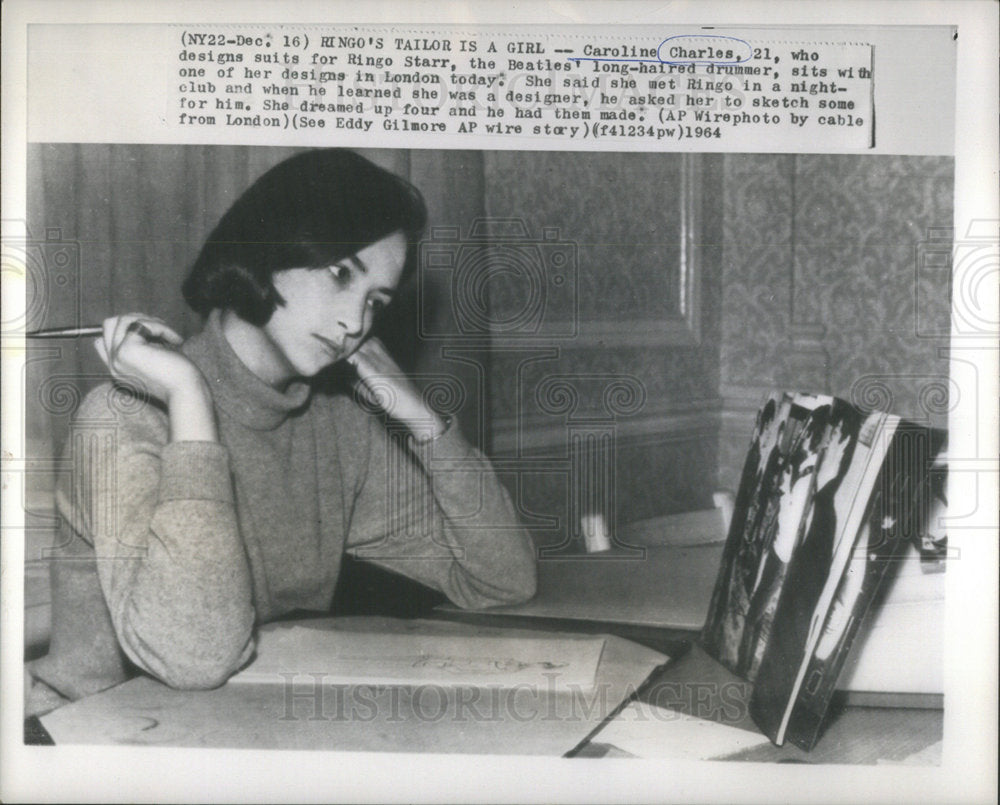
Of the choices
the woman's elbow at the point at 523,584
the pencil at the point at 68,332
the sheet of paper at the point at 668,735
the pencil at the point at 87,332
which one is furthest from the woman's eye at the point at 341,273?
the sheet of paper at the point at 668,735

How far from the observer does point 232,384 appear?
175 cm

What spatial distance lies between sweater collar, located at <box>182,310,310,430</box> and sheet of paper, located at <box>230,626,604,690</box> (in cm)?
38

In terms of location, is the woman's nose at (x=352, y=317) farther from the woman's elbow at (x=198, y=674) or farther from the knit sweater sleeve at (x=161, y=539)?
the woman's elbow at (x=198, y=674)

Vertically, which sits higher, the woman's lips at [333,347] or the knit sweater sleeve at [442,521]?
the woman's lips at [333,347]

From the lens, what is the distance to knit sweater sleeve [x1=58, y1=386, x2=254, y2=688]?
170 centimetres

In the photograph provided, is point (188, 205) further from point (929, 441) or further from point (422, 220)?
point (929, 441)

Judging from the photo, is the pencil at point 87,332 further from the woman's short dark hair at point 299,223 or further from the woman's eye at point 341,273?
the woman's eye at point 341,273

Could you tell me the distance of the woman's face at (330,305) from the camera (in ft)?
5.75

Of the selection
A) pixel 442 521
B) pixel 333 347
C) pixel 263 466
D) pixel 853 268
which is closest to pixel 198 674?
pixel 263 466

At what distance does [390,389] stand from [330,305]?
18cm

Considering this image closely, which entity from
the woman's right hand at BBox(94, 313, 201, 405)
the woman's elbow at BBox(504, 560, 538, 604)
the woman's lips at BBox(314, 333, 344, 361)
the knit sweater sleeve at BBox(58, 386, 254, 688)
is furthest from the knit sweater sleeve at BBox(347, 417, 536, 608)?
the woman's right hand at BBox(94, 313, 201, 405)

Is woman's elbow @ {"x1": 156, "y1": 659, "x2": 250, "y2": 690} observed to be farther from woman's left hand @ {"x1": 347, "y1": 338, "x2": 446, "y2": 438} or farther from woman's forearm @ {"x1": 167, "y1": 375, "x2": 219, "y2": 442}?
woman's left hand @ {"x1": 347, "y1": 338, "x2": 446, "y2": 438}

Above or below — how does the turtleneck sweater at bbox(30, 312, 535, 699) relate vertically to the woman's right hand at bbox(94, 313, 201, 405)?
below

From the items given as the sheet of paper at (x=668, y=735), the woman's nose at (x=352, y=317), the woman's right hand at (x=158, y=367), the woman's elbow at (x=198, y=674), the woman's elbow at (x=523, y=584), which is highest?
the woman's nose at (x=352, y=317)
